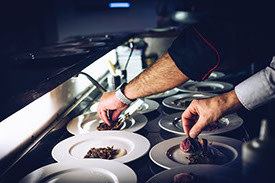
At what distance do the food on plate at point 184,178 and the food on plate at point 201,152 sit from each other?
192 millimetres

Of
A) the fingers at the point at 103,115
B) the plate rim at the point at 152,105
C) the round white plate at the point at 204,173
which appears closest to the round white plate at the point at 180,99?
the plate rim at the point at 152,105

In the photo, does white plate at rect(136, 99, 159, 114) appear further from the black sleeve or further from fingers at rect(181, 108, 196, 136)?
fingers at rect(181, 108, 196, 136)

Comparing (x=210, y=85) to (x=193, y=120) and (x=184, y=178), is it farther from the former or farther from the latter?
(x=184, y=178)

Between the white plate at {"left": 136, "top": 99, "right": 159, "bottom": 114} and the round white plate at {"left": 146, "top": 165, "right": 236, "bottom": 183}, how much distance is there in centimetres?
82

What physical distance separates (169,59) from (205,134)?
0.47 metres

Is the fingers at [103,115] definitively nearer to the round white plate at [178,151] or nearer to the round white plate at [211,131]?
the round white plate at [211,131]

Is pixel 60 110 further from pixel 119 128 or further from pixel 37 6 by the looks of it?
A: pixel 37 6

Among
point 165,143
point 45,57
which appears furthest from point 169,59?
point 45,57

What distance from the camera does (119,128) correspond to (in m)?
1.69

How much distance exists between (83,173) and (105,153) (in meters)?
0.17

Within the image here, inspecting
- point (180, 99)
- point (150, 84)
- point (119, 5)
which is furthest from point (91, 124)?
point (119, 5)

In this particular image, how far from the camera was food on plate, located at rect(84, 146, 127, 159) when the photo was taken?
133cm

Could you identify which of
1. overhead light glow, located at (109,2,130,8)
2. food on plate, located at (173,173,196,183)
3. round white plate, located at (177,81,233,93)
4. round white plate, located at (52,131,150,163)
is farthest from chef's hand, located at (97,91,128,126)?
overhead light glow, located at (109,2,130,8)

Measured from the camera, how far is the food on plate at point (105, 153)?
1334 millimetres
